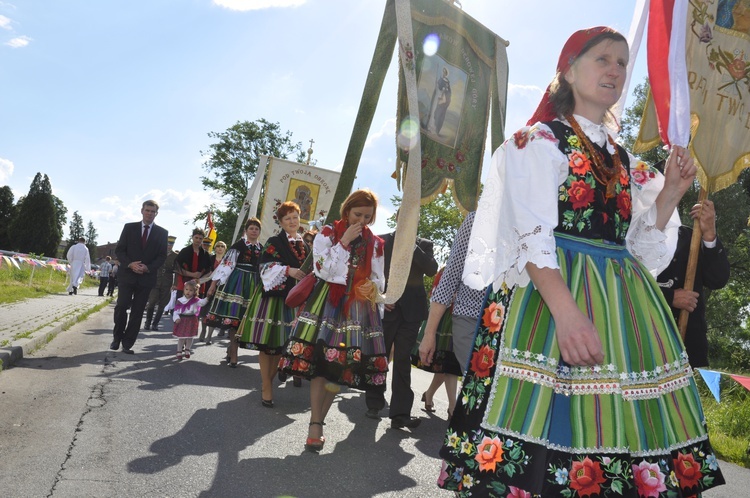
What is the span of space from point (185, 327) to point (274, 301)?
2.72 meters

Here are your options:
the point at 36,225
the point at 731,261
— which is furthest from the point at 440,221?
the point at 36,225

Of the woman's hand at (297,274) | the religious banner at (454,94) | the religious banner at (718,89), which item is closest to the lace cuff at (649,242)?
the religious banner at (718,89)

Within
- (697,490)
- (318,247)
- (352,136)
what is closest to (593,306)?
(697,490)

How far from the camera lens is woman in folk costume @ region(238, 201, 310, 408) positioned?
6.47 metres

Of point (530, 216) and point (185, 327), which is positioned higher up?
point (530, 216)

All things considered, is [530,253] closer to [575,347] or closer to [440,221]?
[575,347]

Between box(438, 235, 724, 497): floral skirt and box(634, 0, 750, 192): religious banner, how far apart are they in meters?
2.43

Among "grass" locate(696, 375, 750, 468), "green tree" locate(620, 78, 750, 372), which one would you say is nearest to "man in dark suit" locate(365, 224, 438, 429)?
"grass" locate(696, 375, 750, 468)

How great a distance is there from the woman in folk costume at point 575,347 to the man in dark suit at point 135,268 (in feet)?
26.1

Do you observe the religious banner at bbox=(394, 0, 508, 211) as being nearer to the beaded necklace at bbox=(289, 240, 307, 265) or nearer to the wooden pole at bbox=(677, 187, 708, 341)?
the wooden pole at bbox=(677, 187, 708, 341)

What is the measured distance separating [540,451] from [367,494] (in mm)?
2012

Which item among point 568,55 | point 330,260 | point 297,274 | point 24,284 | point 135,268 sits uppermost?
point 568,55

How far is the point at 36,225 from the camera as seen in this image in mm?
84312

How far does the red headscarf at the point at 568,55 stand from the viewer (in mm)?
2412
